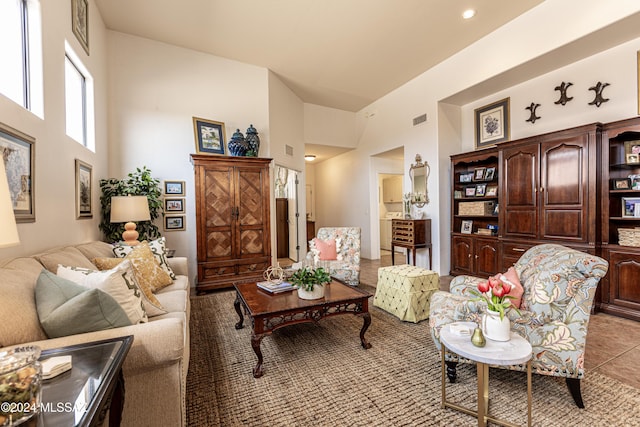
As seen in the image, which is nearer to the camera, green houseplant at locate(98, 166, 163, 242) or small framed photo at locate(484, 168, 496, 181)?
green houseplant at locate(98, 166, 163, 242)

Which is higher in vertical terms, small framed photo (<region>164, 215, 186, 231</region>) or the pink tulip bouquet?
small framed photo (<region>164, 215, 186, 231</region>)

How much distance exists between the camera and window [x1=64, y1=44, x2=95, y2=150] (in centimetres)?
286

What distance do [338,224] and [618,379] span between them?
20.2ft

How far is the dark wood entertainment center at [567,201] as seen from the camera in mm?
3070

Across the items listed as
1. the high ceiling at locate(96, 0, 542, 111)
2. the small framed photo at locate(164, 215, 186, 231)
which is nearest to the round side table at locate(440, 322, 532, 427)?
the high ceiling at locate(96, 0, 542, 111)

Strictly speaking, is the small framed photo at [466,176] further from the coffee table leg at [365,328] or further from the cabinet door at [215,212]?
the cabinet door at [215,212]

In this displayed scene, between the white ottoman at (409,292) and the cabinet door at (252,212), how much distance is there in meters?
2.10

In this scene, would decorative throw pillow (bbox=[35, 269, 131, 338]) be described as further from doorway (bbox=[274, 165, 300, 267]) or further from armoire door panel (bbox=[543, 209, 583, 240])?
doorway (bbox=[274, 165, 300, 267])

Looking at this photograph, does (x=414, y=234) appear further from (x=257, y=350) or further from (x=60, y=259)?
(x=60, y=259)

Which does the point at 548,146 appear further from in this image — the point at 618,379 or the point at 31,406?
the point at 31,406

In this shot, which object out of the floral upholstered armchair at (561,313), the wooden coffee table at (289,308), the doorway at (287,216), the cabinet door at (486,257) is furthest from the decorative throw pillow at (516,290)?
the doorway at (287,216)

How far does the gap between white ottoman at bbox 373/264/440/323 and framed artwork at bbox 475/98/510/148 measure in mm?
2844

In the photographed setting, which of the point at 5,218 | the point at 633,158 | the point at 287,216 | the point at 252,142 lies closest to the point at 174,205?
the point at 252,142

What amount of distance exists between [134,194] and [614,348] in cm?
531
